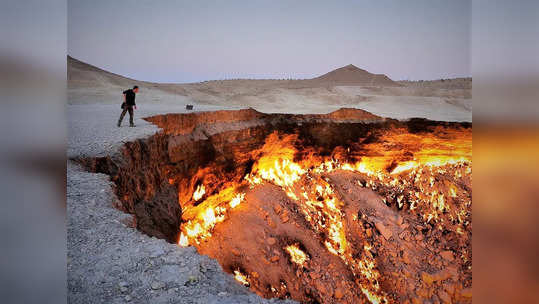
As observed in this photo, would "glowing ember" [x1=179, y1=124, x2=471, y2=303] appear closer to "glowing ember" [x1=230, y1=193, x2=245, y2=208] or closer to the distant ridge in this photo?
"glowing ember" [x1=230, y1=193, x2=245, y2=208]

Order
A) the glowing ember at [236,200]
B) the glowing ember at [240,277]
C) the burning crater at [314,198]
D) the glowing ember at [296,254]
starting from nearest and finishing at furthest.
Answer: the burning crater at [314,198] < the glowing ember at [240,277] < the glowing ember at [296,254] < the glowing ember at [236,200]

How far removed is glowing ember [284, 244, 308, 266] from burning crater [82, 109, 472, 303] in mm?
35

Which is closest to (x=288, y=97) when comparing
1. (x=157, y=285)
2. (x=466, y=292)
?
(x=466, y=292)

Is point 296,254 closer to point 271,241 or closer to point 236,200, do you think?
point 271,241

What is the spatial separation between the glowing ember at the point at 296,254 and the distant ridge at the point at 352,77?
27627mm

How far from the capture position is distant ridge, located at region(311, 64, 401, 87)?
3347 cm

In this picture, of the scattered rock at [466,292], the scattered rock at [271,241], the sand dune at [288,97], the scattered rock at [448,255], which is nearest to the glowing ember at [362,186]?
the scattered rock at [271,241]

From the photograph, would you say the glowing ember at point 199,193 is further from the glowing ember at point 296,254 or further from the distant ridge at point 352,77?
the distant ridge at point 352,77

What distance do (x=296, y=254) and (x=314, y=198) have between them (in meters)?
2.66

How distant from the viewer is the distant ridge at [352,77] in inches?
1318

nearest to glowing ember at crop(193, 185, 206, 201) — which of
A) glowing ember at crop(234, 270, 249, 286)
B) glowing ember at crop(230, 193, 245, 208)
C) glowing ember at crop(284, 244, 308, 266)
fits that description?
glowing ember at crop(230, 193, 245, 208)

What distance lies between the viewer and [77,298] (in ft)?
6.59


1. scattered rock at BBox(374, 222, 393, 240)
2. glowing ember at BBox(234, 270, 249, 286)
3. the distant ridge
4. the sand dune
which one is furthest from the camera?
the distant ridge
